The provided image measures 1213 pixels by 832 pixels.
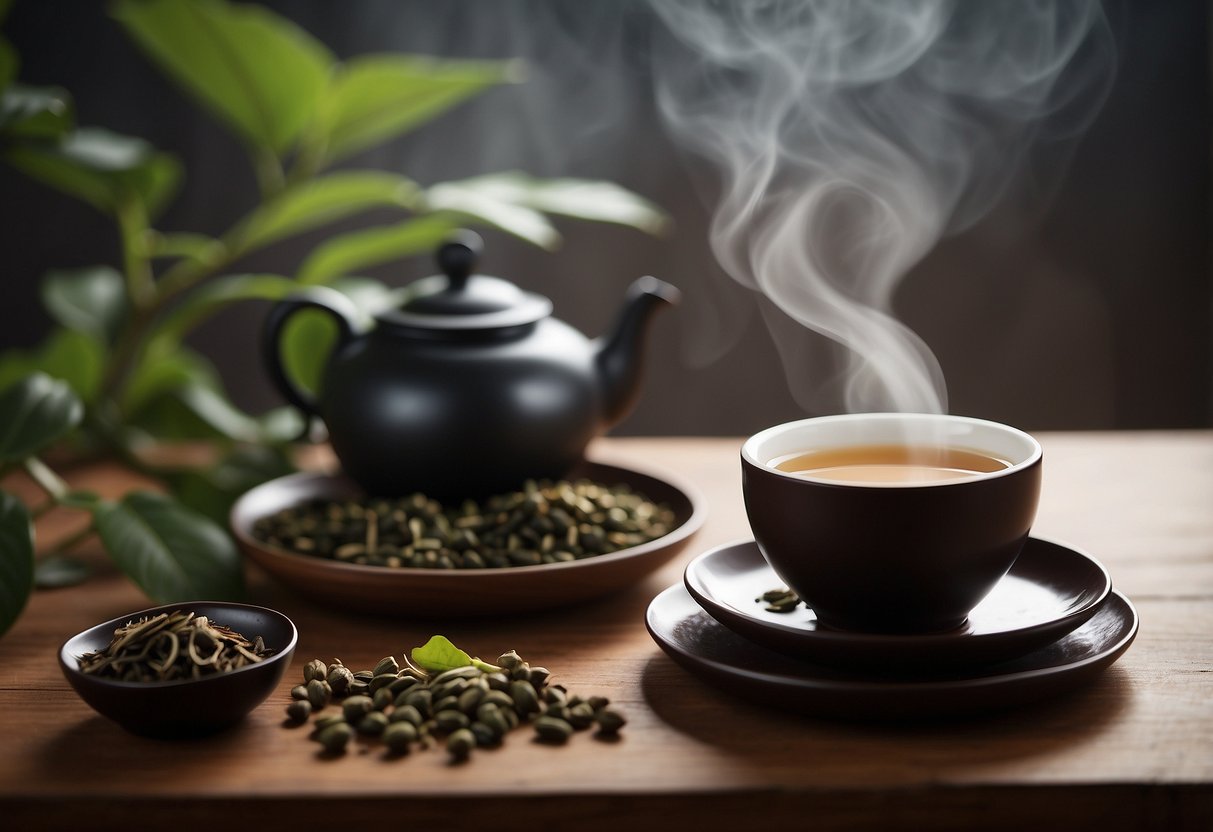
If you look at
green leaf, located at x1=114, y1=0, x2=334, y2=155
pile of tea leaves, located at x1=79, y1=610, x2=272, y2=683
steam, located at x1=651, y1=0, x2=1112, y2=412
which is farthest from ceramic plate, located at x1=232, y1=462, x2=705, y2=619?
steam, located at x1=651, y1=0, x2=1112, y2=412

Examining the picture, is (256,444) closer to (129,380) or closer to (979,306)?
(129,380)

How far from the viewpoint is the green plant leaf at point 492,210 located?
4.49ft

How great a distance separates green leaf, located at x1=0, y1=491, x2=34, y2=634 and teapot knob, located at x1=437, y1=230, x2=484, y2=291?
17.1 inches

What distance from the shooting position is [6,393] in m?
1.09

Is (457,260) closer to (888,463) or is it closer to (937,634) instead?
(888,463)

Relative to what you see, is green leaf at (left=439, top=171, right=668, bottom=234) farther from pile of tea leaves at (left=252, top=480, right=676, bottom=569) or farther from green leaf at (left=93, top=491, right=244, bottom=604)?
green leaf at (left=93, top=491, right=244, bottom=604)

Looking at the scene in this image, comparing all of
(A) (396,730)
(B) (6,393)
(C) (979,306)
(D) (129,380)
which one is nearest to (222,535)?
(B) (6,393)

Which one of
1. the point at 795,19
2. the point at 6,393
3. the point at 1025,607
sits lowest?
the point at 1025,607

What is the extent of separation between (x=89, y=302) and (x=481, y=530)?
86 cm

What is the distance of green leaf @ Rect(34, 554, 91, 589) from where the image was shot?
1118 millimetres

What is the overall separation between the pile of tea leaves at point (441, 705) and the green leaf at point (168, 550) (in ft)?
0.62

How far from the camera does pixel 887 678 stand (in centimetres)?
78

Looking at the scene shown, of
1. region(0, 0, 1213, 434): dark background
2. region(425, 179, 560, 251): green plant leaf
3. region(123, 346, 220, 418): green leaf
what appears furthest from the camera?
region(0, 0, 1213, 434): dark background

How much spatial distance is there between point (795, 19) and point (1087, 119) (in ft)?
3.08
